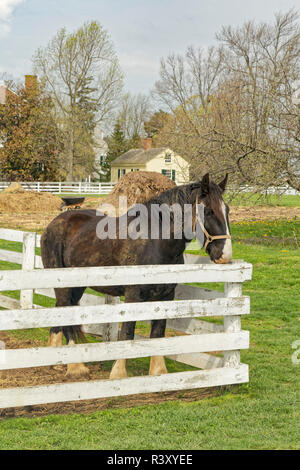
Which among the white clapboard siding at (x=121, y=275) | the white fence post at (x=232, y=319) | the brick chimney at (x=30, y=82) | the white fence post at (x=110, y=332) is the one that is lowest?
the white fence post at (x=110, y=332)

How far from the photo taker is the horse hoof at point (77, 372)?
6258 mm

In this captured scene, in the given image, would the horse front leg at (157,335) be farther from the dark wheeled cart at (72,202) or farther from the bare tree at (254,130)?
the bare tree at (254,130)

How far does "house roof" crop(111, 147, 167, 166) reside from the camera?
70.0 meters

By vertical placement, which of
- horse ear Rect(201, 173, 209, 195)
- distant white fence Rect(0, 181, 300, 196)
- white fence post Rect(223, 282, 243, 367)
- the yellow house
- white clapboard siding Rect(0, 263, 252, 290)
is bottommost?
white fence post Rect(223, 282, 243, 367)

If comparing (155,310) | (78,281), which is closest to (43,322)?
(78,281)

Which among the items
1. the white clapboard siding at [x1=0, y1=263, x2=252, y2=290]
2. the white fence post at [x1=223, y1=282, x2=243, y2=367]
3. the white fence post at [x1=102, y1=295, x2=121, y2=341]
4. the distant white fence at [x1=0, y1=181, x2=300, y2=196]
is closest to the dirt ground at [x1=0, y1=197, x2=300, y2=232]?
the white fence post at [x1=102, y1=295, x2=121, y2=341]

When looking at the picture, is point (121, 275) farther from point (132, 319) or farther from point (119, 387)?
point (119, 387)

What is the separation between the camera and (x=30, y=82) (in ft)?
180

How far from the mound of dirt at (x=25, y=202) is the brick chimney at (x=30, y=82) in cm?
2354

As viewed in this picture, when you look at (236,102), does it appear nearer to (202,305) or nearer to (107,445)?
(202,305)

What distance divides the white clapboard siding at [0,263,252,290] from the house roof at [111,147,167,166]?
64.6m

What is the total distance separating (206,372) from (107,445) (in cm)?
154

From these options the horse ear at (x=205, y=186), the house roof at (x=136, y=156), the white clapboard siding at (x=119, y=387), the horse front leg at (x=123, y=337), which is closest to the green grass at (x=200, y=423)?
the white clapboard siding at (x=119, y=387)

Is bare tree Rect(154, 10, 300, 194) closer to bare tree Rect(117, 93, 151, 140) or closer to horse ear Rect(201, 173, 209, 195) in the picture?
horse ear Rect(201, 173, 209, 195)
